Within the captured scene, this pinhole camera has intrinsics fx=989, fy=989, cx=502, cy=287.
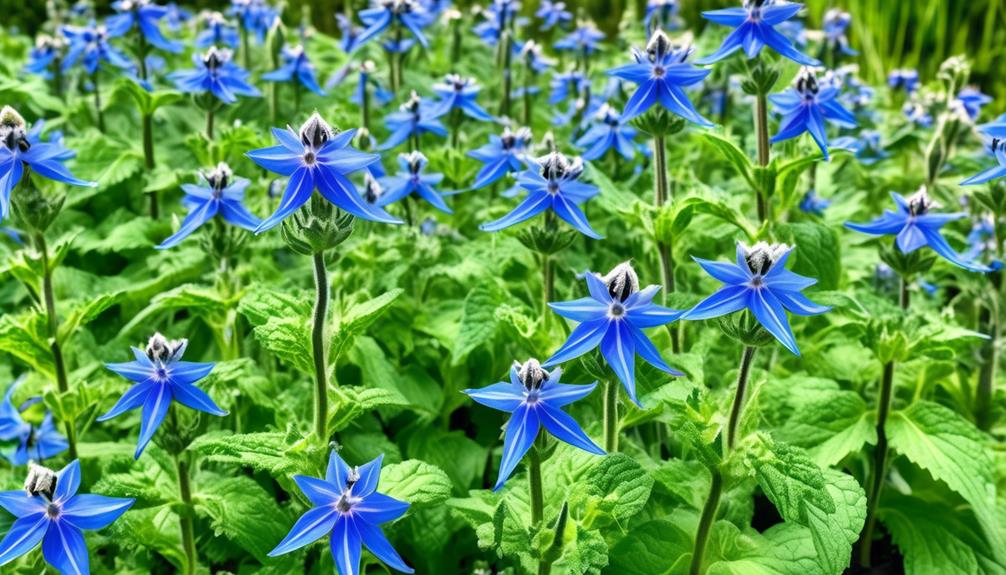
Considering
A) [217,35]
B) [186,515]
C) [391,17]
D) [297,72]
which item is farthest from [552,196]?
[217,35]

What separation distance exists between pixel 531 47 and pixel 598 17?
6.22 m

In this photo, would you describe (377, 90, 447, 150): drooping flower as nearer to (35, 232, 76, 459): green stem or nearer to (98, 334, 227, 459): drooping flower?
(35, 232, 76, 459): green stem

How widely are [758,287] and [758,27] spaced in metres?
0.95

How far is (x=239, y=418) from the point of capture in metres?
2.78

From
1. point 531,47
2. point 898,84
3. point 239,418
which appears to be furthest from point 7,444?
point 898,84

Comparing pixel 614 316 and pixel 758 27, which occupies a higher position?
pixel 758 27

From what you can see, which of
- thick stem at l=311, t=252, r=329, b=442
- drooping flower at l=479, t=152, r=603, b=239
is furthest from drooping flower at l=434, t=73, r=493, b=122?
thick stem at l=311, t=252, r=329, b=442

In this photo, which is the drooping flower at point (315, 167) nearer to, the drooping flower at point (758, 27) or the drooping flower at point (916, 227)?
the drooping flower at point (758, 27)

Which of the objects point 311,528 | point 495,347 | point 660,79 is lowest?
point 495,347

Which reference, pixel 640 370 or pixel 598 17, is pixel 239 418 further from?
pixel 598 17

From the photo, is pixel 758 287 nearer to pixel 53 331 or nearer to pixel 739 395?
pixel 739 395

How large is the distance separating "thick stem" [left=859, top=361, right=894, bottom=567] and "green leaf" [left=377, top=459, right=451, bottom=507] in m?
1.19

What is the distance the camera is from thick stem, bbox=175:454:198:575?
2365mm

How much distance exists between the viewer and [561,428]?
71.5 inches
